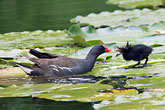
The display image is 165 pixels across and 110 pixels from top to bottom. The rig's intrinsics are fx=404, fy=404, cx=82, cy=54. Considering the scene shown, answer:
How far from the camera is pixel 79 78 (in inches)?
223

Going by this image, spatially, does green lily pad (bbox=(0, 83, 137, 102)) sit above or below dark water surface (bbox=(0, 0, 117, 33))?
below

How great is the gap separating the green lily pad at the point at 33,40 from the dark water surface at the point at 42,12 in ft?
5.66

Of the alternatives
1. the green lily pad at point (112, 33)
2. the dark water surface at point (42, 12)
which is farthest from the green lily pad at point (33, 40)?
the dark water surface at point (42, 12)

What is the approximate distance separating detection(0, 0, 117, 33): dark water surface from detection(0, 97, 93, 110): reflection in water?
208 inches

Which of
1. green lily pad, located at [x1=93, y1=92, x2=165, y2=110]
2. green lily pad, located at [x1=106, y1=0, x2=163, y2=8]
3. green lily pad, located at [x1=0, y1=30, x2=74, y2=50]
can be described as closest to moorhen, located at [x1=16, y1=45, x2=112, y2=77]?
green lily pad, located at [x1=0, y1=30, x2=74, y2=50]

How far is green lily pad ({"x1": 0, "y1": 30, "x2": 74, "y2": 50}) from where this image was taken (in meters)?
7.31

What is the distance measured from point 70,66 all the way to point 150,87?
1.72 meters

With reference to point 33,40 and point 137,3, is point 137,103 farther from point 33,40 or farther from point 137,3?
point 137,3

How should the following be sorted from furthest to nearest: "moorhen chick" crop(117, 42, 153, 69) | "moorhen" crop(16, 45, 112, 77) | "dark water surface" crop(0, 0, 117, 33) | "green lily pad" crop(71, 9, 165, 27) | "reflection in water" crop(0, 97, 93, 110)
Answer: "dark water surface" crop(0, 0, 117, 33) < "green lily pad" crop(71, 9, 165, 27) < "moorhen" crop(16, 45, 112, 77) < "moorhen chick" crop(117, 42, 153, 69) < "reflection in water" crop(0, 97, 93, 110)

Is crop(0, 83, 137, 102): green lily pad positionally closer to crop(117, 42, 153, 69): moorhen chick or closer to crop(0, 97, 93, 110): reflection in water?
crop(0, 97, 93, 110): reflection in water

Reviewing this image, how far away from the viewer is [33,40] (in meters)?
7.71

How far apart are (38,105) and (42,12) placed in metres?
8.62

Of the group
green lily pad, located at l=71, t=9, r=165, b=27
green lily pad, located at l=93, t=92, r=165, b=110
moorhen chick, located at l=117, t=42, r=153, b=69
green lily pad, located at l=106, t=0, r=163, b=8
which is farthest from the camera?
green lily pad, located at l=106, t=0, r=163, b=8

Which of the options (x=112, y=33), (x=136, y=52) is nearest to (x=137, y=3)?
(x=112, y=33)
